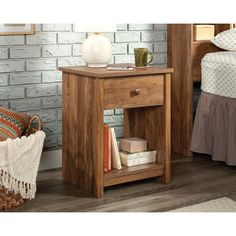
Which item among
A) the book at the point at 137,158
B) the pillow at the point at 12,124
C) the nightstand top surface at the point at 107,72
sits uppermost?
the nightstand top surface at the point at 107,72

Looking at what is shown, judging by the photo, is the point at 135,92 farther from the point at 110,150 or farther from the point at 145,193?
the point at 145,193

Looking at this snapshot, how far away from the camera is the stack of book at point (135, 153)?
7.96 ft

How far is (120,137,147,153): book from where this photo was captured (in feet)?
7.98

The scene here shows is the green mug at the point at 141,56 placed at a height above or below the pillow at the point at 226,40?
below

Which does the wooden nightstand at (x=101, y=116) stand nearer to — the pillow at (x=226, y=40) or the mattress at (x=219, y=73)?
the mattress at (x=219, y=73)

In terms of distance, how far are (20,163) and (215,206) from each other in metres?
0.86

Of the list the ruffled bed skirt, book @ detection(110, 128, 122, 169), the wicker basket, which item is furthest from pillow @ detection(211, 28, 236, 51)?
the wicker basket

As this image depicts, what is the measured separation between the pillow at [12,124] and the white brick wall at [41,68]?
32cm

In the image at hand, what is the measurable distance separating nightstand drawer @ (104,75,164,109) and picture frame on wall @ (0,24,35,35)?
670mm

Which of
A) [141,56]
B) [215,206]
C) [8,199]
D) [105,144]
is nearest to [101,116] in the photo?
[105,144]

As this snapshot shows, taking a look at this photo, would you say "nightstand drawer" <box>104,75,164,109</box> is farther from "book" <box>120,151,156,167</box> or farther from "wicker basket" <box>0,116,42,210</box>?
"wicker basket" <box>0,116,42,210</box>

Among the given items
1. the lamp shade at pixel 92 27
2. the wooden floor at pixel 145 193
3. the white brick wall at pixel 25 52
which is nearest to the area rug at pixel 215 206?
the wooden floor at pixel 145 193
